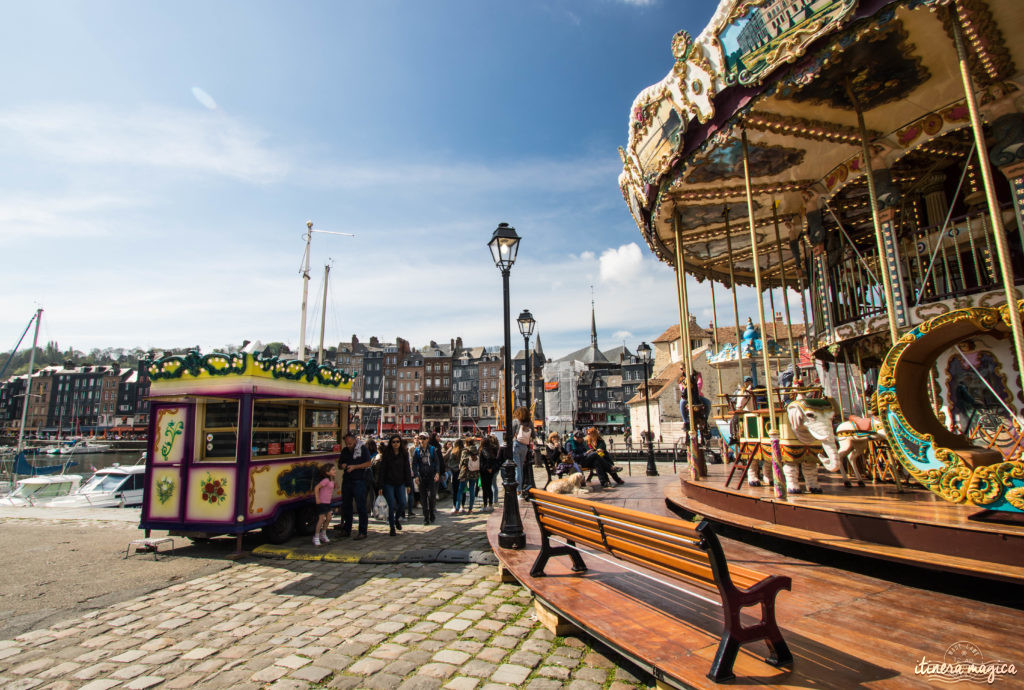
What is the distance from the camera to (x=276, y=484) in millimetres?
8742

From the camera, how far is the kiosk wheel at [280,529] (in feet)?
28.9

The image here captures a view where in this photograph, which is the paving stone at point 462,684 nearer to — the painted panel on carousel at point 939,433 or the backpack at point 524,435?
the painted panel on carousel at point 939,433

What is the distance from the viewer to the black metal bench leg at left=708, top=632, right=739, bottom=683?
2727 millimetres

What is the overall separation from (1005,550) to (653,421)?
48.1 metres

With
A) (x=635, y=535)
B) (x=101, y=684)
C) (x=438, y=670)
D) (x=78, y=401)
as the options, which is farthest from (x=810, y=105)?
(x=78, y=401)

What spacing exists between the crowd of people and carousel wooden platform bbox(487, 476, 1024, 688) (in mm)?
4043

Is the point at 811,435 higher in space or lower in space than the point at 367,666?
higher

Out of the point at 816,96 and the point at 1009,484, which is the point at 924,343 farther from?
the point at 816,96

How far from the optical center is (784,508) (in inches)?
228

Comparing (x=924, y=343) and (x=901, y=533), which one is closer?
(x=901, y=533)

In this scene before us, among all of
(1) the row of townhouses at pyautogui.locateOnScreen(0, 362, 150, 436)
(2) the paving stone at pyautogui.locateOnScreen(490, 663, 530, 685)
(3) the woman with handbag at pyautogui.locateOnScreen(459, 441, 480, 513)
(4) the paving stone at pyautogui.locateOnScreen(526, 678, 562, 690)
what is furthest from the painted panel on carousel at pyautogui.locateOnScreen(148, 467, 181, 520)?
(1) the row of townhouses at pyautogui.locateOnScreen(0, 362, 150, 436)

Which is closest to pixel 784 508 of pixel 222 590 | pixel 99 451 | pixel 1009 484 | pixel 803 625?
pixel 1009 484

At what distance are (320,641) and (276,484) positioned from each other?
497 centimetres

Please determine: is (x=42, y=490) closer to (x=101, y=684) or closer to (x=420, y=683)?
(x=101, y=684)
